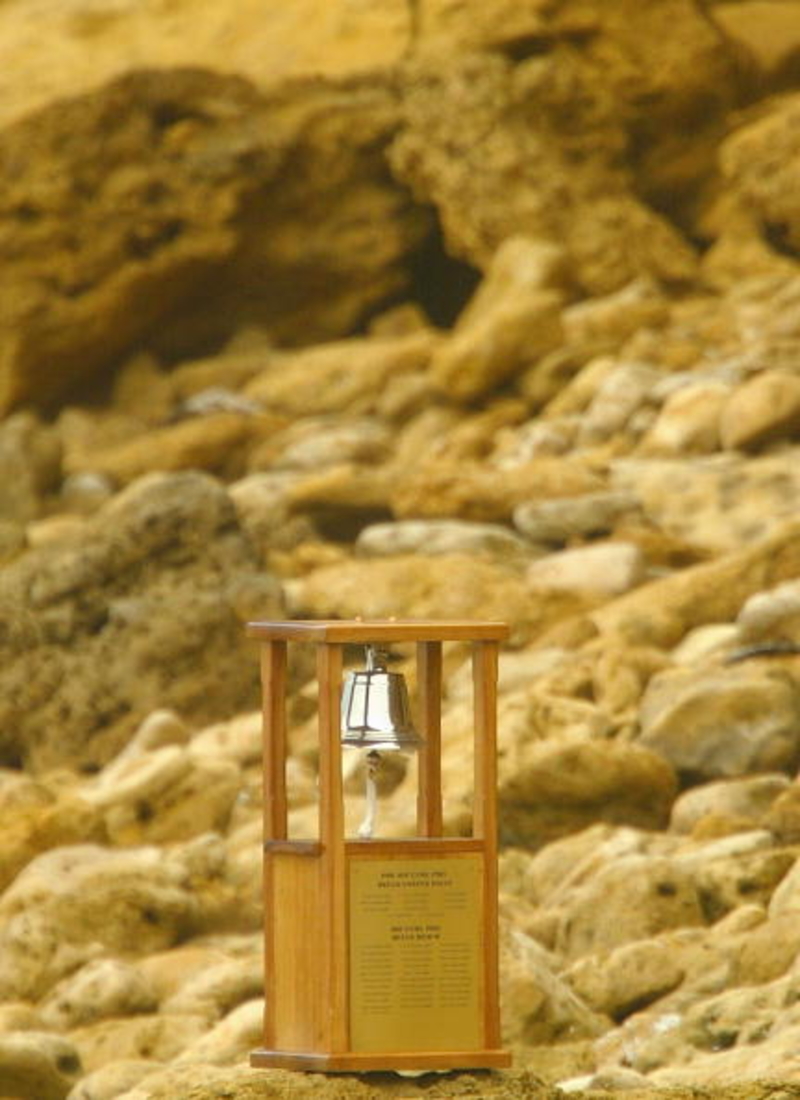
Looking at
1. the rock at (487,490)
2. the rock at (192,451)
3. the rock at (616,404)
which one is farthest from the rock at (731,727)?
the rock at (192,451)

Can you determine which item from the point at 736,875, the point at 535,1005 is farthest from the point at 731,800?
the point at 535,1005

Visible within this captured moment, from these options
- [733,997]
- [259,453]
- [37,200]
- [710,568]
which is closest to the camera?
[733,997]

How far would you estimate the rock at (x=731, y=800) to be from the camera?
492 inches

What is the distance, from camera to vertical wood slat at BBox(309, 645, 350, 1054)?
7598 millimetres

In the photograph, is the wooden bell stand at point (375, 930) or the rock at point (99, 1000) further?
the rock at point (99, 1000)

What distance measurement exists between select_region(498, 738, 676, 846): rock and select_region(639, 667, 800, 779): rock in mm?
222

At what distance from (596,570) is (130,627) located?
259 centimetres

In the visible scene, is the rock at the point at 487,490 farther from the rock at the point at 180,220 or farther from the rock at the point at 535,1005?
the rock at the point at 535,1005

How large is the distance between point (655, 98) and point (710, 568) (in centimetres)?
899

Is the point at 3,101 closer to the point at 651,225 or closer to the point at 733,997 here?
the point at 651,225

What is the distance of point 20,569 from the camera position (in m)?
17.0

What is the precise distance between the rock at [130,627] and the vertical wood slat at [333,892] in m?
8.49

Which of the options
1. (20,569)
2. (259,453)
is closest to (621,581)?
(20,569)

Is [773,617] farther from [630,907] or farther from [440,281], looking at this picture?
[440,281]
